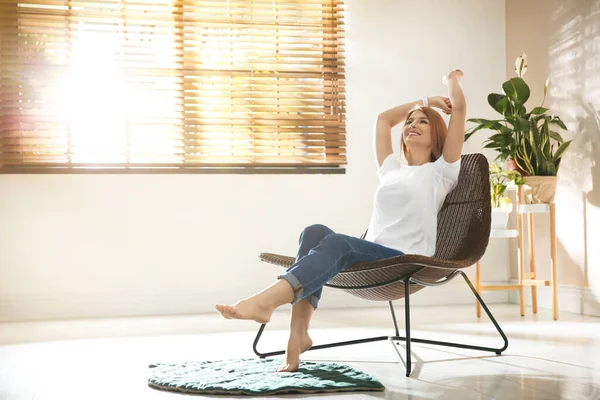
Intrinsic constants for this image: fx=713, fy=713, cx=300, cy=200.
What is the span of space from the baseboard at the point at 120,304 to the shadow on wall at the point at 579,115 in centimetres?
133

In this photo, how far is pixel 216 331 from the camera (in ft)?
12.2

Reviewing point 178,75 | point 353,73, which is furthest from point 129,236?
point 353,73

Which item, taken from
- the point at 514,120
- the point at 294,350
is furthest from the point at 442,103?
the point at 514,120

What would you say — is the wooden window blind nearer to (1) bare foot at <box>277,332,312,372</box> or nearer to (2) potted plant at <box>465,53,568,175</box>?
(2) potted plant at <box>465,53,568,175</box>

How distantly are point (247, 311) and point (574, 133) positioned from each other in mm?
2965

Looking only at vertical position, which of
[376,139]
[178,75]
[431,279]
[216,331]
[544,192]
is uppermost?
[178,75]

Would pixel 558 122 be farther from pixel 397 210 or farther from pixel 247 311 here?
pixel 247 311

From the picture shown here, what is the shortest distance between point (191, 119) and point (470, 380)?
298 cm

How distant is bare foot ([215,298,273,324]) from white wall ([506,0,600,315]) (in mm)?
2688

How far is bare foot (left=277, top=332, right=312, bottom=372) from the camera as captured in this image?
7.90 ft

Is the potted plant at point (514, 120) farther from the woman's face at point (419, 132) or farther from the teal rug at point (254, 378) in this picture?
the teal rug at point (254, 378)

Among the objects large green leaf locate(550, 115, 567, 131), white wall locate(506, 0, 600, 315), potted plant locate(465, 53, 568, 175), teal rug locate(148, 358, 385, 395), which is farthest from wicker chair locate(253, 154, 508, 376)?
white wall locate(506, 0, 600, 315)

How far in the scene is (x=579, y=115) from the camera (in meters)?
4.33

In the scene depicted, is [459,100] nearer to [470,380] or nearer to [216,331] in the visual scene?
[470,380]
